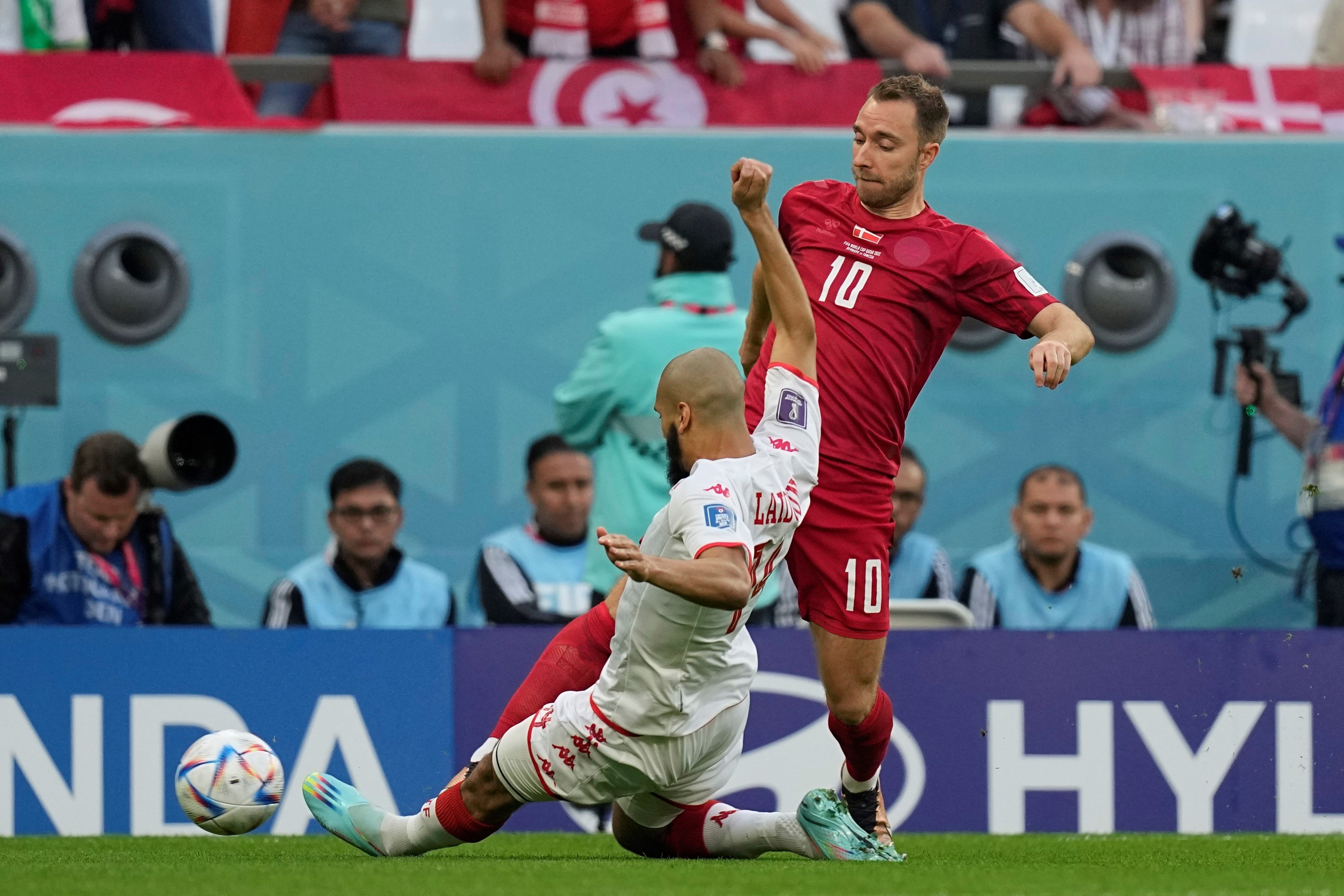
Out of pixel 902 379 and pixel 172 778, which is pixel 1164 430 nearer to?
pixel 902 379

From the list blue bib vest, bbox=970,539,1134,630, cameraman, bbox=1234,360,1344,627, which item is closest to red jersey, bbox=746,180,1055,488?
blue bib vest, bbox=970,539,1134,630

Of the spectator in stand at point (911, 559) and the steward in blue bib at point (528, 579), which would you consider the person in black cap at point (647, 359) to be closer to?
the steward in blue bib at point (528, 579)

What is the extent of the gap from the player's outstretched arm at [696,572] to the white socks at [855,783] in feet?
4.03

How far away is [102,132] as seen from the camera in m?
8.92

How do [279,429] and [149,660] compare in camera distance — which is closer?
[149,660]

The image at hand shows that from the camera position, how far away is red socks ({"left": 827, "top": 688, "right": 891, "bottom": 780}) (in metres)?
5.66

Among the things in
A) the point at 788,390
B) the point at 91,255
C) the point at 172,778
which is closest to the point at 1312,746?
the point at 788,390

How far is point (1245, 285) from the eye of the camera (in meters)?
8.98

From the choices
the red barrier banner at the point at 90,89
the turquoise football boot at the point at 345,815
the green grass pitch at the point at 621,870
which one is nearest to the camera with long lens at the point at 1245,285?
the green grass pitch at the point at 621,870

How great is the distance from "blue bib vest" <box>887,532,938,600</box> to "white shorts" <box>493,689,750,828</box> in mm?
2996

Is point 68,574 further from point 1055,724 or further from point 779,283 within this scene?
point 1055,724

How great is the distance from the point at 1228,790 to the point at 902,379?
8.47 feet

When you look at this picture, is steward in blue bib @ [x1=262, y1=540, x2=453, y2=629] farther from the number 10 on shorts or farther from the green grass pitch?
the number 10 on shorts

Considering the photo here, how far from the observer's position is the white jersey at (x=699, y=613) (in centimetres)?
480
